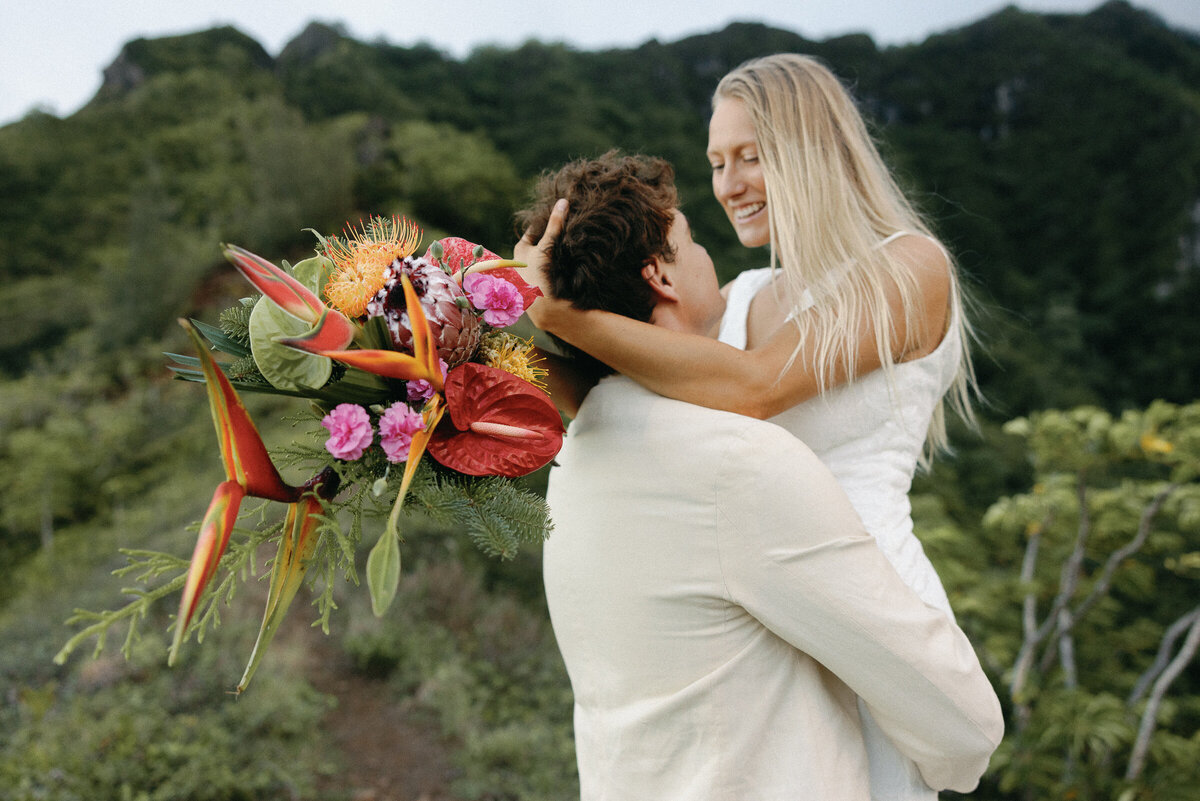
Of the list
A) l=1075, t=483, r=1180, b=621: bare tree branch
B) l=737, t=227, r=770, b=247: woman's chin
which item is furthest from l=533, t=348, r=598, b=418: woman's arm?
l=1075, t=483, r=1180, b=621: bare tree branch

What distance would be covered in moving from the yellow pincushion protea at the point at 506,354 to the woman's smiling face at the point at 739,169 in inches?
32.2

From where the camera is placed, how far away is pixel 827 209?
173 centimetres

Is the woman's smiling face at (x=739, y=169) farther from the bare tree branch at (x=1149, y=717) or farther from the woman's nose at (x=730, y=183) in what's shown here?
the bare tree branch at (x=1149, y=717)

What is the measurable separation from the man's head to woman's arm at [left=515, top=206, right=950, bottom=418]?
0.04 m

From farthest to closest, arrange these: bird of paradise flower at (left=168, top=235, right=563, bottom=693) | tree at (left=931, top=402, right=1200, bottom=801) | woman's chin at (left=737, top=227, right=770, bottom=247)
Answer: tree at (left=931, top=402, right=1200, bottom=801), woman's chin at (left=737, top=227, right=770, bottom=247), bird of paradise flower at (left=168, top=235, right=563, bottom=693)

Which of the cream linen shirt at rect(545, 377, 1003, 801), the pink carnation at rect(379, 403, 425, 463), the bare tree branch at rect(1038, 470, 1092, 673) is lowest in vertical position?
the bare tree branch at rect(1038, 470, 1092, 673)

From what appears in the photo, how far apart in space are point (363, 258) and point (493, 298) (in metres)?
0.21

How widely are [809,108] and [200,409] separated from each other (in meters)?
13.8

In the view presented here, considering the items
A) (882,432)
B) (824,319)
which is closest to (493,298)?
(824,319)

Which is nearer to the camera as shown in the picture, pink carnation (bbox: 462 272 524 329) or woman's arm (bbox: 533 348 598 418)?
pink carnation (bbox: 462 272 524 329)

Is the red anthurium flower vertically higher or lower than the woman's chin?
lower

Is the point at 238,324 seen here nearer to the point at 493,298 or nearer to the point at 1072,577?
the point at 493,298

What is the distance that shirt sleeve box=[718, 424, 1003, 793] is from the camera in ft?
3.85

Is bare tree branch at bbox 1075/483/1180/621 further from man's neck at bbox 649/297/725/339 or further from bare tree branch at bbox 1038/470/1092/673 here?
man's neck at bbox 649/297/725/339
